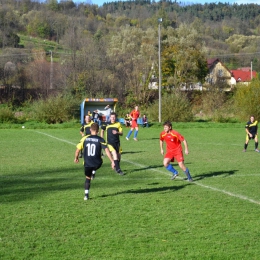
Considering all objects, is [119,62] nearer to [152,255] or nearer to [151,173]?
[151,173]

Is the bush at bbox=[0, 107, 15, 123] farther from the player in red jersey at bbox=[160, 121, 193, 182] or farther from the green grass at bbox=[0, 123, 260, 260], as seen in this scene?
the player in red jersey at bbox=[160, 121, 193, 182]

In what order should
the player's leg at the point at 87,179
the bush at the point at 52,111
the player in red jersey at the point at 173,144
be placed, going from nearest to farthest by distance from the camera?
the player's leg at the point at 87,179 → the player in red jersey at the point at 173,144 → the bush at the point at 52,111

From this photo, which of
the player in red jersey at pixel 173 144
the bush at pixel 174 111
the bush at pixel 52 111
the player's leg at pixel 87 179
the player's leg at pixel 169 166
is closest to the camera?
the player's leg at pixel 87 179

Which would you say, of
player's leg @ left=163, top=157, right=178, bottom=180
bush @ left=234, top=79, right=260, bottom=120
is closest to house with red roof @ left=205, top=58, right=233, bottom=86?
bush @ left=234, top=79, right=260, bottom=120

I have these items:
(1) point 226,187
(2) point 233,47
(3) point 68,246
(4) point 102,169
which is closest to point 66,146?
(4) point 102,169

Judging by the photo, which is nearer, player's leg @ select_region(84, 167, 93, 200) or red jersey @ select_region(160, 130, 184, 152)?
player's leg @ select_region(84, 167, 93, 200)

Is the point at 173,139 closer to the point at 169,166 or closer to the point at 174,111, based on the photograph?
the point at 169,166

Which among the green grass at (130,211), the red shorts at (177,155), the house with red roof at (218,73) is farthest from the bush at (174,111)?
the house with red roof at (218,73)

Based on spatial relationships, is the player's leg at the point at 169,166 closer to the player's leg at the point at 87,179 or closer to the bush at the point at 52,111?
the player's leg at the point at 87,179

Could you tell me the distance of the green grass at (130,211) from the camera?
7.11 metres

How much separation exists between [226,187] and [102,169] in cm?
467

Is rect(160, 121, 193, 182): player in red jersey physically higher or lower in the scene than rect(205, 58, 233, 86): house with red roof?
lower

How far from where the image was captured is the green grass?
7109mm

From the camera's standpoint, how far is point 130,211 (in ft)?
30.8
